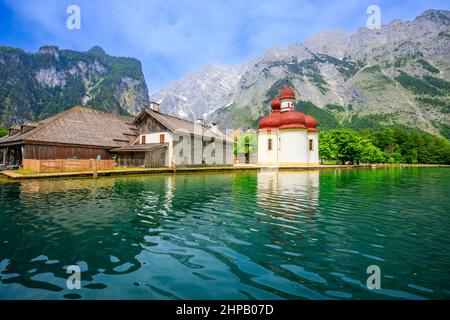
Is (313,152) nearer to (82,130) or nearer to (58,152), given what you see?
(82,130)

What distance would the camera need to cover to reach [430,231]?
27.1 feet

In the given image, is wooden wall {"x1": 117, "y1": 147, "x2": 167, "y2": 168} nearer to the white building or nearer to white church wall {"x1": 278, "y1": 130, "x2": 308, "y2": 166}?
the white building

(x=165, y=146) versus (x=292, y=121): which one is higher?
(x=292, y=121)

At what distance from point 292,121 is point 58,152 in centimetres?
4459

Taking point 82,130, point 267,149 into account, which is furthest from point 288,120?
point 82,130

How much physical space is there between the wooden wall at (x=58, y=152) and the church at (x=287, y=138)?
114 ft

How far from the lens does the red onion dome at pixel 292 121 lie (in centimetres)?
5251

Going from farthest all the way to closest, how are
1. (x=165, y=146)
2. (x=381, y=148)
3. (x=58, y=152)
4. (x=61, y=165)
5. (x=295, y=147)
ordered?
(x=381, y=148), (x=295, y=147), (x=165, y=146), (x=58, y=152), (x=61, y=165)

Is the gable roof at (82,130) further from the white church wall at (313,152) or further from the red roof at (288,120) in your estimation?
the white church wall at (313,152)

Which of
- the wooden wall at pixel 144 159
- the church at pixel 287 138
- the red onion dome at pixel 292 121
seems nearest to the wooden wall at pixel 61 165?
the wooden wall at pixel 144 159

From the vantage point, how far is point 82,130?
1455 inches

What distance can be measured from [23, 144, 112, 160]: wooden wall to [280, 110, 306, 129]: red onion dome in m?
37.9
